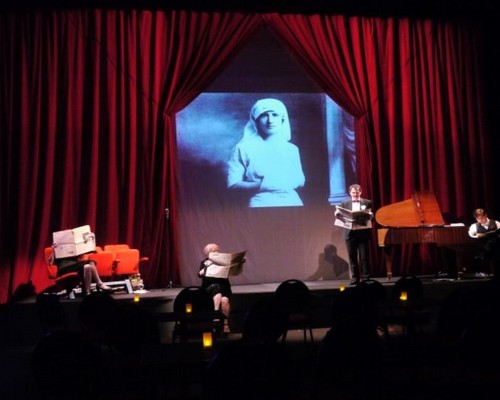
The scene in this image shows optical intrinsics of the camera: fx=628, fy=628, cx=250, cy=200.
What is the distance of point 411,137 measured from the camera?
11.0 m

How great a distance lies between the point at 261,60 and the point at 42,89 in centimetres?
363

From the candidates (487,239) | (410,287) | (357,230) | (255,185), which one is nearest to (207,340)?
(410,287)

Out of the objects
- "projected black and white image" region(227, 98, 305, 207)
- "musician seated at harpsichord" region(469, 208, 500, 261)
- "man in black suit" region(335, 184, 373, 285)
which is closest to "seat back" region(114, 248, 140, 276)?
"projected black and white image" region(227, 98, 305, 207)

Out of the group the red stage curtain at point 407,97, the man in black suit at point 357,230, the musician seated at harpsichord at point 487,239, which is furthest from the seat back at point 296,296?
the red stage curtain at point 407,97

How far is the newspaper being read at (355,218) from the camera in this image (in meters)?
8.91

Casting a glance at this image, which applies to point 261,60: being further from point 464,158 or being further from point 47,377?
point 47,377

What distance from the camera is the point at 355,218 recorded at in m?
8.91

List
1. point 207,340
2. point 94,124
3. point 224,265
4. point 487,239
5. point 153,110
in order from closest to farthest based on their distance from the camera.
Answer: point 207,340, point 224,265, point 487,239, point 94,124, point 153,110

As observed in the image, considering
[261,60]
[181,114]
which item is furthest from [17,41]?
[261,60]

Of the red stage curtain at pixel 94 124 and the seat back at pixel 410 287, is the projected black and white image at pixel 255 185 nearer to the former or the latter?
the red stage curtain at pixel 94 124

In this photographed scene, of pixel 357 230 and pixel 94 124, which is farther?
pixel 94 124

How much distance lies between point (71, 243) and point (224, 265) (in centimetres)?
220

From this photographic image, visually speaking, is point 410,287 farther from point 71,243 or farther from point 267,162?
point 71,243

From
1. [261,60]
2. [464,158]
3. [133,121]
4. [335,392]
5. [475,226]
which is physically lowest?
[335,392]
